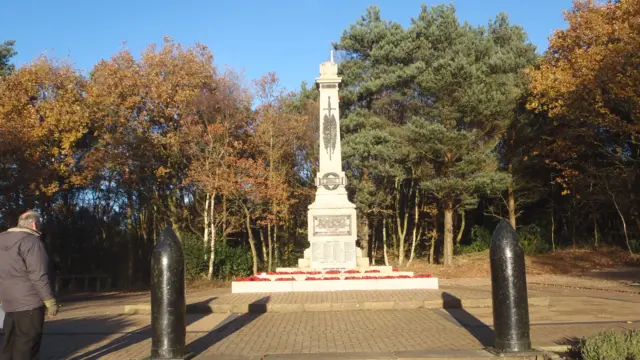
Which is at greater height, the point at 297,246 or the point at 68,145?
the point at 68,145

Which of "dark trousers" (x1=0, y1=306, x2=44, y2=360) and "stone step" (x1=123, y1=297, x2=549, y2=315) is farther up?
"dark trousers" (x1=0, y1=306, x2=44, y2=360)

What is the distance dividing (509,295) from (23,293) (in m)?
5.20

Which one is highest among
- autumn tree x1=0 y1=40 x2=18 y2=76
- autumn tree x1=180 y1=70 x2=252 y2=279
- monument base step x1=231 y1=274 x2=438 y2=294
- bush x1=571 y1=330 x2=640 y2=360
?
autumn tree x1=0 y1=40 x2=18 y2=76

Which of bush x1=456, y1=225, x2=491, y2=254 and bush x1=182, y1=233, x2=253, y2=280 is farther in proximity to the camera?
bush x1=456, y1=225, x2=491, y2=254

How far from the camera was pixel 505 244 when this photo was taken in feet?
21.0

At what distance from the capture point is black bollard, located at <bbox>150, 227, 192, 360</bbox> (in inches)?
241

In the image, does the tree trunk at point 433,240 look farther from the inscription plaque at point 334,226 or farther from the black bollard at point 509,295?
the black bollard at point 509,295

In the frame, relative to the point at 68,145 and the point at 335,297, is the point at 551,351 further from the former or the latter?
the point at 68,145

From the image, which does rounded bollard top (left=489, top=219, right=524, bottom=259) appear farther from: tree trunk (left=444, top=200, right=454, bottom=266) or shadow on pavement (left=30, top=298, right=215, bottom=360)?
tree trunk (left=444, top=200, right=454, bottom=266)

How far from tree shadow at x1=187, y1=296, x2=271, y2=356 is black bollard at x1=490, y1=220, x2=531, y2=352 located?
366cm

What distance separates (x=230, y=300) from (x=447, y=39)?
60.2 ft

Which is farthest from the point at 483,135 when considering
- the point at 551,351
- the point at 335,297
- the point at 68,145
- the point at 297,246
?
the point at 551,351

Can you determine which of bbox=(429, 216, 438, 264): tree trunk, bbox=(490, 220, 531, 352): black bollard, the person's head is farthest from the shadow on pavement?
bbox=(429, 216, 438, 264): tree trunk

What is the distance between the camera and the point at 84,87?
78.8ft
